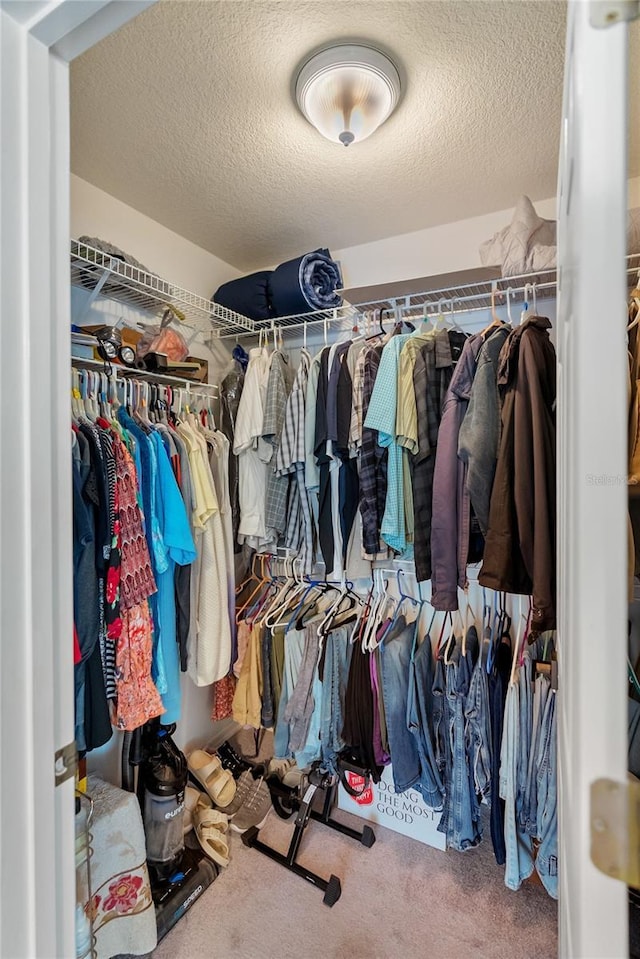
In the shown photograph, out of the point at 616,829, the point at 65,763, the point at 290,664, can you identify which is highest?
the point at 616,829

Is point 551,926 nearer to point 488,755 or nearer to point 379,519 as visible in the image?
point 488,755

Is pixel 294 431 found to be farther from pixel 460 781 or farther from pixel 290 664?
pixel 460 781

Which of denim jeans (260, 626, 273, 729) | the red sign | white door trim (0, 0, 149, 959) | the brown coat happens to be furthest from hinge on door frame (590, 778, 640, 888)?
the red sign

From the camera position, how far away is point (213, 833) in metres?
1.81

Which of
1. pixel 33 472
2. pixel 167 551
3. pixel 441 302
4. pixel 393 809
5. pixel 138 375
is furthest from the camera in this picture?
pixel 393 809

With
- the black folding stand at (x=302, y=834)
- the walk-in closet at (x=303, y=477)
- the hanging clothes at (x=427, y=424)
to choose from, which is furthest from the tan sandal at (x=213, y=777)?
the hanging clothes at (x=427, y=424)

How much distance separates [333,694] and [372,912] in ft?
2.23

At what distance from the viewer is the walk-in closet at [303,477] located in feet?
2.02

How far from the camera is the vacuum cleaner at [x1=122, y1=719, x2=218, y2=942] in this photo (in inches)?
63.6

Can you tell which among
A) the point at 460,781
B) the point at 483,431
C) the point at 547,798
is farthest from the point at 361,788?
the point at 483,431

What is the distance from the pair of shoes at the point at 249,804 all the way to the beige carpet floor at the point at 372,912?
0.10 m

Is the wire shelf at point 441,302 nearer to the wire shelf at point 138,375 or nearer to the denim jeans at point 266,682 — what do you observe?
the wire shelf at point 138,375

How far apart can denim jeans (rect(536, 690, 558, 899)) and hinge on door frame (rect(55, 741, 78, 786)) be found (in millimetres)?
1374

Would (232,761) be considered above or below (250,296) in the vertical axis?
below
